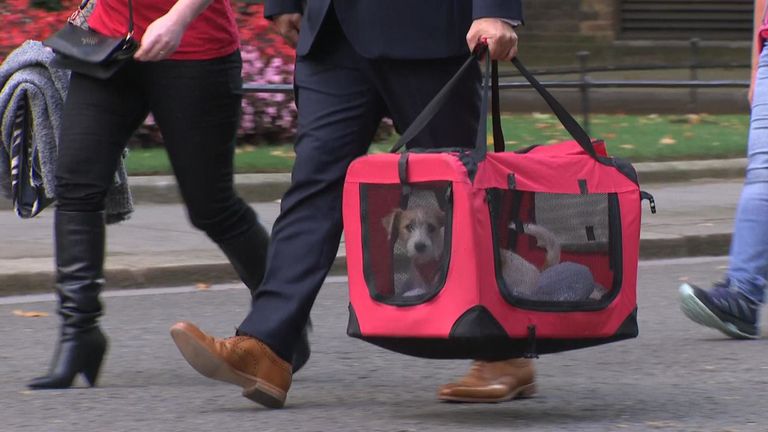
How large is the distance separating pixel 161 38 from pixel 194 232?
4.20m

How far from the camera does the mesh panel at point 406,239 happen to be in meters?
4.04

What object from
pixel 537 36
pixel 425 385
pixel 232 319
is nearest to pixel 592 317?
pixel 425 385

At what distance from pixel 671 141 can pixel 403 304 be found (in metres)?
9.70

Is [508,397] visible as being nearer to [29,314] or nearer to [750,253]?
[750,253]

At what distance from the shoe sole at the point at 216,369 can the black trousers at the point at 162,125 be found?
0.65 m

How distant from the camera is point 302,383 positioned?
16.4 feet

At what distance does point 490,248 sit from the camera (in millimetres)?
4016

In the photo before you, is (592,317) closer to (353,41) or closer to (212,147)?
(353,41)

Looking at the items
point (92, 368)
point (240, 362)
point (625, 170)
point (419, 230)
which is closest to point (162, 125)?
point (92, 368)

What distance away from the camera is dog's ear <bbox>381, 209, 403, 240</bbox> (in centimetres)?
411

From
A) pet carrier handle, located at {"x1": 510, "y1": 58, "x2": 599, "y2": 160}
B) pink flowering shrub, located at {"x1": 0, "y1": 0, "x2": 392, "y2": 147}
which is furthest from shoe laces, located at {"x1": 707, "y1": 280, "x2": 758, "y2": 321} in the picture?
pink flowering shrub, located at {"x1": 0, "y1": 0, "x2": 392, "y2": 147}

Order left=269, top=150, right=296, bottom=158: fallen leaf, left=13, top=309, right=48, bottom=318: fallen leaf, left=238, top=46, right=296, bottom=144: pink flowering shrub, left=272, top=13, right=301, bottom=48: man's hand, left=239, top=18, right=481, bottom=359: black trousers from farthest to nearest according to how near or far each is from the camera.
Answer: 1. left=238, top=46, right=296, bottom=144: pink flowering shrub
2. left=269, top=150, right=296, bottom=158: fallen leaf
3. left=13, top=309, right=48, bottom=318: fallen leaf
4. left=272, top=13, right=301, bottom=48: man's hand
5. left=239, top=18, right=481, bottom=359: black trousers

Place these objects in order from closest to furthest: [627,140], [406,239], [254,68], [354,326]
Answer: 1. [406,239]
2. [354,326]
3. [254,68]
4. [627,140]

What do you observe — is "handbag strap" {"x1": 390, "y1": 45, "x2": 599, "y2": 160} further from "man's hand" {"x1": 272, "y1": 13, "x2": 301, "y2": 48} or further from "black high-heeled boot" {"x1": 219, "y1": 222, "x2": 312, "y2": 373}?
"black high-heeled boot" {"x1": 219, "y1": 222, "x2": 312, "y2": 373}
